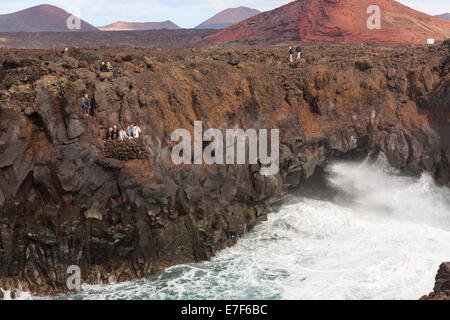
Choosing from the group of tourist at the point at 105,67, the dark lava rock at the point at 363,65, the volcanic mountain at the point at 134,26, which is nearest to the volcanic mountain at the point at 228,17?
the volcanic mountain at the point at 134,26

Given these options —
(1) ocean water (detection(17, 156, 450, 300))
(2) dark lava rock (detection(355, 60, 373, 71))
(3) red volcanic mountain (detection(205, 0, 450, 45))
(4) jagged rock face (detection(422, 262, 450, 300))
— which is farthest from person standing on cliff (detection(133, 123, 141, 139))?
(3) red volcanic mountain (detection(205, 0, 450, 45))

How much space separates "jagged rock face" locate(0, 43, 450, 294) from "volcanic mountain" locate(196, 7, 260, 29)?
3617 inches

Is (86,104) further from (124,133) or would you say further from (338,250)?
(338,250)

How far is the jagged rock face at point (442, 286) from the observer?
14.5 m

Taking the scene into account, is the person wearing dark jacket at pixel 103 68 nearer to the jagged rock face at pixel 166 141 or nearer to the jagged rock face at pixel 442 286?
the jagged rock face at pixel 166 141

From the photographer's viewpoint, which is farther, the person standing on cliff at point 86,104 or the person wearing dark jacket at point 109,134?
the person wearing dark jacket at point 109,134

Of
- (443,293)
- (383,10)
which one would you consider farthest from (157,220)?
(383,10)

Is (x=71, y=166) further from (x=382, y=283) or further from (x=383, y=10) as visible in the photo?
(x=383, y=10)

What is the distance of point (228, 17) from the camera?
393ft

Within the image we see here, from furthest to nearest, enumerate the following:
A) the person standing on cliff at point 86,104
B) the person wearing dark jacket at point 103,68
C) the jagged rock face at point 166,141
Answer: the person wearing dark jacket at point 103,68, the person standing on cliff at point 86,104, the jagged rock face at point 166,141

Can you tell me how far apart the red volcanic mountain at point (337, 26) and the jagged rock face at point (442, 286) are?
39.9 meters
